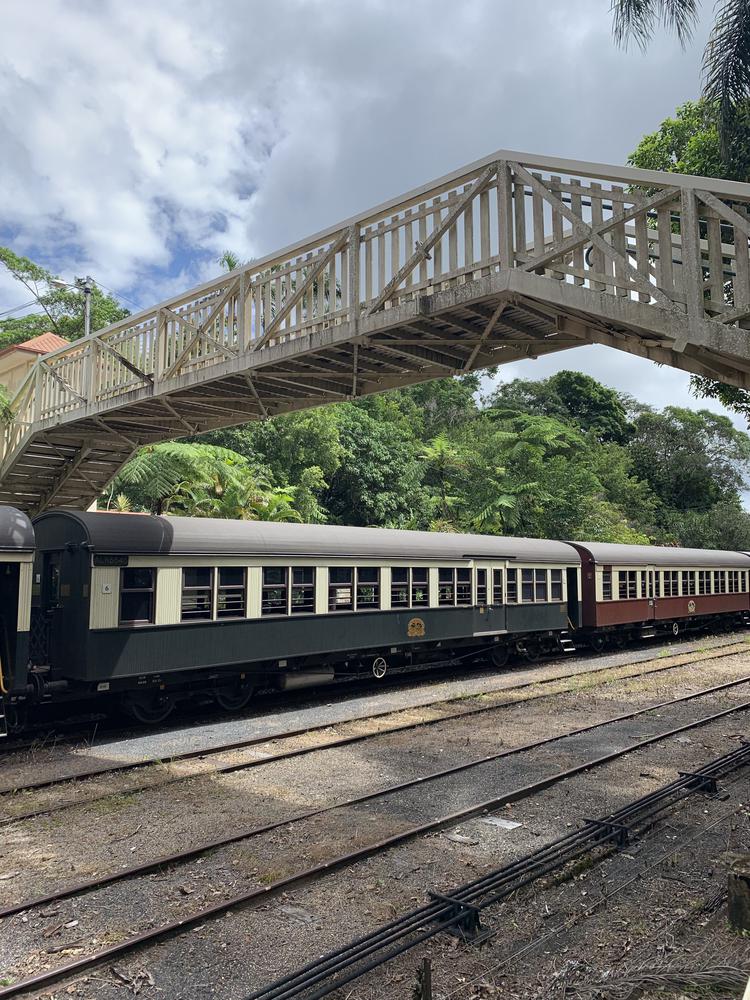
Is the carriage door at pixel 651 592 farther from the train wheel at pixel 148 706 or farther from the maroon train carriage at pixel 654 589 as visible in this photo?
the train wheel at pixel 148 706

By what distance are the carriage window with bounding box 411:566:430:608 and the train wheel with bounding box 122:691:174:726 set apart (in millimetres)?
5477

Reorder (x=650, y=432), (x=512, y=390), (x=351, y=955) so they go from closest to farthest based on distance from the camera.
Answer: (x=351, y=955)
(x=650, y=432)
(x=512, y=390)

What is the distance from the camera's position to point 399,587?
48.3ft

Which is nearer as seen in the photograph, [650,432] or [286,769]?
[286,769]

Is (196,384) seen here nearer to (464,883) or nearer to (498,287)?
(498,287)

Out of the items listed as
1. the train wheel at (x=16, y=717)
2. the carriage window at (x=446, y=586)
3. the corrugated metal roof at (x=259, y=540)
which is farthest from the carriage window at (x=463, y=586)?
the train wheel at (x=16, y=717)

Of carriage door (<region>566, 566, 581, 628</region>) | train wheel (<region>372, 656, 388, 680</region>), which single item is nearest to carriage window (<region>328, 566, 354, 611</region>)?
train wheel (<region>372, 656, 388, 680</region>)

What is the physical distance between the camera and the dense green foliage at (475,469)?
24109 mm

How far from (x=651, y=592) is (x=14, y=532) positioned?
61.7 ft

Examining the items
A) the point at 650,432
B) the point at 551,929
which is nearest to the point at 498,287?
the point at 551,929

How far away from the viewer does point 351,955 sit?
15.3ft

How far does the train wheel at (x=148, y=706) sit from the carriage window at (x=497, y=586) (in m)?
8.21

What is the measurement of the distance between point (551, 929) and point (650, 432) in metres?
55.9

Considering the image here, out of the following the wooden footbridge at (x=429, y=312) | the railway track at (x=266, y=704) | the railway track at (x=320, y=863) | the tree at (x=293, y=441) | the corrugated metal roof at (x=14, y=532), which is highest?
the tree at (x=293, y=441)
